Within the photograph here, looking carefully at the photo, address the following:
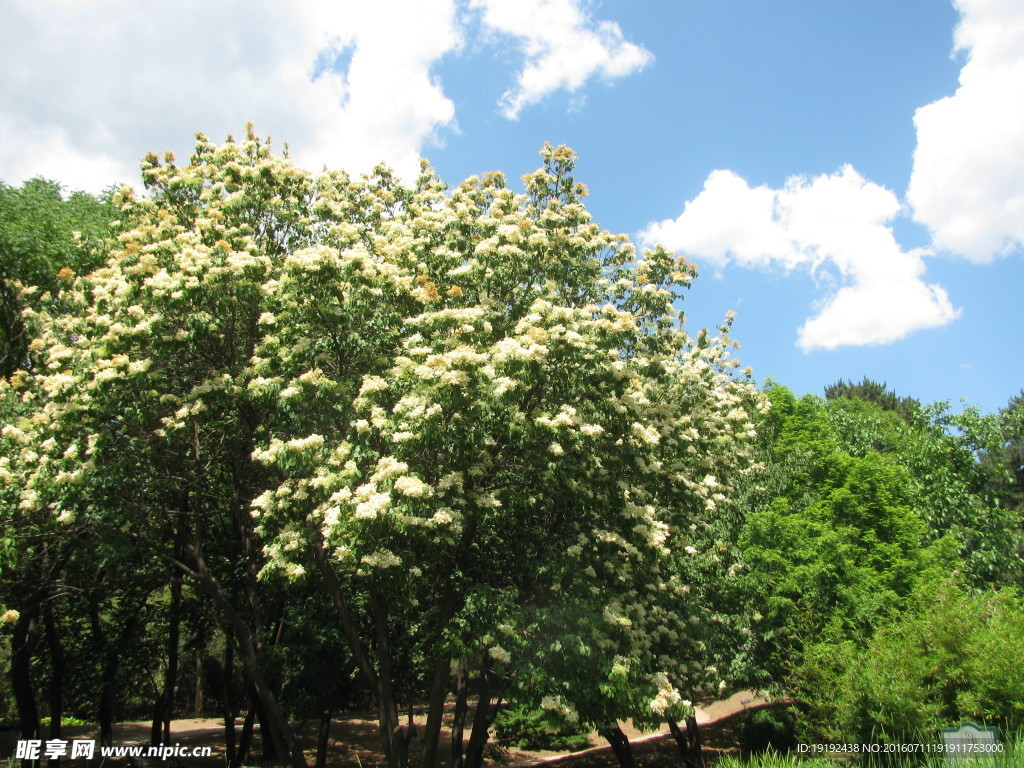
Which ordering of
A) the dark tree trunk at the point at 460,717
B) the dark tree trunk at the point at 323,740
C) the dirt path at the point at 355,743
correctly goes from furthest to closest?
the dirt path at the point at 355,743, the dark tree trunk at the point at 323,740, the dark tree trunk at the point at 460,717

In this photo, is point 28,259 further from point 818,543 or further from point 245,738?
point 818,543

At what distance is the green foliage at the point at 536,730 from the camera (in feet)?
27.6

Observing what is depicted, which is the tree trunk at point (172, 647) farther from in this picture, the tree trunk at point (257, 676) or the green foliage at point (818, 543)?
the green foliage at point (818, 543)

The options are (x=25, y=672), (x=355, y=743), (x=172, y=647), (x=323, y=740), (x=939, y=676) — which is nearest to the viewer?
(x=939, y=676)

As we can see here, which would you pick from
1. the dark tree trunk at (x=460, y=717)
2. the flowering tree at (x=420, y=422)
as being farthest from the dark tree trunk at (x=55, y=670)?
the dark tree trunk at (x=460, y=717)

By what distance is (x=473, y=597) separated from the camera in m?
8.78

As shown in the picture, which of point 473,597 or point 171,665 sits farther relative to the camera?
point 171,665

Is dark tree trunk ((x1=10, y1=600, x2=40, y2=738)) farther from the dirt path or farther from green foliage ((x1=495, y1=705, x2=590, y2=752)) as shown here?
green foliage ((x1=495, y1=705, x2=590, y2=752))

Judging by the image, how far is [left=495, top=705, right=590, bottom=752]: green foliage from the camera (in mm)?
8414

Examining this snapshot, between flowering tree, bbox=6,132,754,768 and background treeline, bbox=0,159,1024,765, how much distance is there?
53cm

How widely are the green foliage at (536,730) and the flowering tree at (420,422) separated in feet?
1.27

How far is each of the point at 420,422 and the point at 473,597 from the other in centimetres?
262

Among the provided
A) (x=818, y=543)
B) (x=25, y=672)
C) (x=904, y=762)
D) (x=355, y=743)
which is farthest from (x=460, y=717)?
(x=355, y=743)

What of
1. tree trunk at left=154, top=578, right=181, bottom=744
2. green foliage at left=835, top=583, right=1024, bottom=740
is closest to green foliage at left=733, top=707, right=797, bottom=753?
green foliage at left=835, top=583, right=1024, bottom=740
